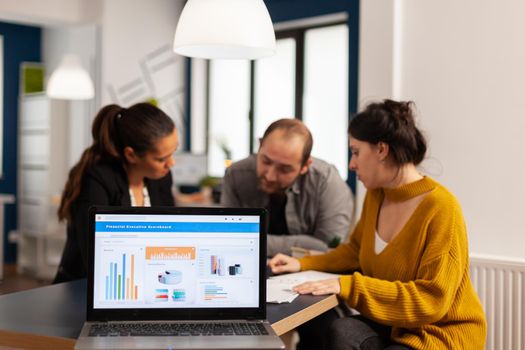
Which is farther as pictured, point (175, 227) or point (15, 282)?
point (15, 282)

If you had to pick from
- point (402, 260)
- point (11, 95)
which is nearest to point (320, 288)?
point (402, 260)

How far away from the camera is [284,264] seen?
2.35m

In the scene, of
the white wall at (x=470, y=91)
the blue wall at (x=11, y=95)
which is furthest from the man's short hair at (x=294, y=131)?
the blue wall at (x=11, y=95)

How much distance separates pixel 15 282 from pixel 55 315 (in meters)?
4.75

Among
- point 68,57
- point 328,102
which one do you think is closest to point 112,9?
point 68,57

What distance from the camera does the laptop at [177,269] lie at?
158 centimetres

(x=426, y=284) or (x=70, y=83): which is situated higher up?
(x=70, y=83)

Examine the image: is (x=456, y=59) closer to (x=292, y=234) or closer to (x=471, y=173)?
(x=471, y=173)

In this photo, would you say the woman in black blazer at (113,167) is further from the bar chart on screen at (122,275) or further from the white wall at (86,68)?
the white wall at (86,68)

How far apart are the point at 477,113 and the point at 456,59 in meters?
0.28

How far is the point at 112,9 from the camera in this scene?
601 centimetres

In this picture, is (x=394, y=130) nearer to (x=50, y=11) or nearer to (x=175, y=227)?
(x=175, y=227)

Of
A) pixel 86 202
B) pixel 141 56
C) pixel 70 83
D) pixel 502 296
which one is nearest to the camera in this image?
pixel 86 202

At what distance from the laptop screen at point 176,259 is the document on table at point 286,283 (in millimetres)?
281
